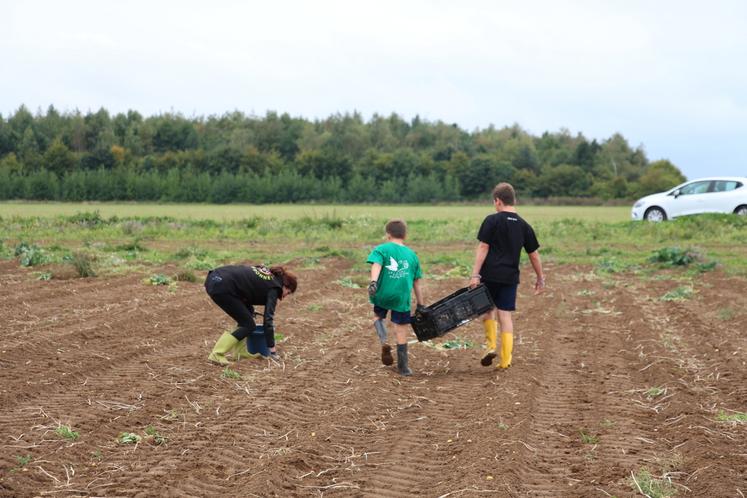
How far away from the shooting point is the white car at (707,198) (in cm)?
2855

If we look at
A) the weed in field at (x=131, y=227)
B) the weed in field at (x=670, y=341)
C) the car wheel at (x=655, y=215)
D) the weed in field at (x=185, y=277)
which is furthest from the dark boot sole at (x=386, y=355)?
the weed in field at (x=131, y=227)

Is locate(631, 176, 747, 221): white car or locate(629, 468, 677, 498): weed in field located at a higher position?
locate(631, 176, 747, 221): white car

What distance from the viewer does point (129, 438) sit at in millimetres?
6211

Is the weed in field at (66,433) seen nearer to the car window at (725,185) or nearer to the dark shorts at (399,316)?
the dark shorts at (399,316)

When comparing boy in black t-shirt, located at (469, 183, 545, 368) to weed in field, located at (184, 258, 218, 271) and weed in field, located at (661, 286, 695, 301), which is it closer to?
weed in field, located at (661, 286, 695, 301)

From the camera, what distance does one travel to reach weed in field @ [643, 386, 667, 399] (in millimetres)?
7816

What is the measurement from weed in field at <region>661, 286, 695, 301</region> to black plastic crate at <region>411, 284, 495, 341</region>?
6.75 meters

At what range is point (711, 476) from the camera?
5.44 meters

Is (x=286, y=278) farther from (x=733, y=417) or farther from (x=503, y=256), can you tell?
(x=733, y=417)

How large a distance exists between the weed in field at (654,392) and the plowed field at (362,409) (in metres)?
0.02

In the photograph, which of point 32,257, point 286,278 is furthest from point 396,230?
point 32,257

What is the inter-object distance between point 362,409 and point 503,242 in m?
2.51

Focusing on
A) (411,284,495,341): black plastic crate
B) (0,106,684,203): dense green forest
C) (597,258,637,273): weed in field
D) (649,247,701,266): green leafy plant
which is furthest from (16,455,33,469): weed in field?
(0,106,684,203): dense green forest

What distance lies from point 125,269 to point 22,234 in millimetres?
14454
